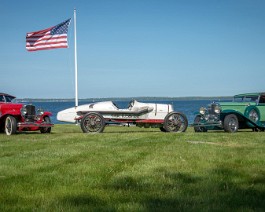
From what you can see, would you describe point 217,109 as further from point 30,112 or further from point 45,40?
point 45,40

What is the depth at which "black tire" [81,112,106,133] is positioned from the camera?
14.2 m

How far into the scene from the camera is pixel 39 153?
7.83 metres

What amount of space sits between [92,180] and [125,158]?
1.99 meters

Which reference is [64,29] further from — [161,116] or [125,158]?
[125,158]

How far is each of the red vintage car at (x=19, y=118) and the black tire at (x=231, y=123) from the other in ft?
21.8

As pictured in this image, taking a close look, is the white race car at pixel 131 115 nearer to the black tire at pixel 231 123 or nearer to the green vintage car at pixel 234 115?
the green vintage car at pixel 234 115

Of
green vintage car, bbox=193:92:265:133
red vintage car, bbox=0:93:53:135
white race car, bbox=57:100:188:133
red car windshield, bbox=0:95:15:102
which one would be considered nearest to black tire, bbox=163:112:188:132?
white race car, bbox=57:100:188:133

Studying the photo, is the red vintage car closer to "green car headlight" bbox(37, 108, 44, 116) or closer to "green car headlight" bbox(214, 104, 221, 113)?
"green car headlight" bbox(37, 108, 44, 116)

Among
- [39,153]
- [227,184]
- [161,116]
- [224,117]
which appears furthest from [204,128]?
[227,184]

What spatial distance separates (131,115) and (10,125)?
4.41 meters

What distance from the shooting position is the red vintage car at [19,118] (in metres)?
14.4

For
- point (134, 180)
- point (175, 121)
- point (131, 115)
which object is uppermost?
point (131, 115)

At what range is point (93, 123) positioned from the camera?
561 inches

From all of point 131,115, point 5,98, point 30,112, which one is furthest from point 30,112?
point 131,115
